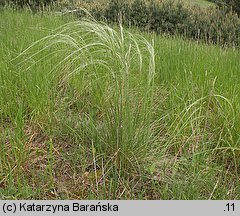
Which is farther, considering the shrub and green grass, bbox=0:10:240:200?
the shrub

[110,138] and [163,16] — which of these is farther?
[163,16]

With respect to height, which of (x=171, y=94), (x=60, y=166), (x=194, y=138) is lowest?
(x=60, y=166)

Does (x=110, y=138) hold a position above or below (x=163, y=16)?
below

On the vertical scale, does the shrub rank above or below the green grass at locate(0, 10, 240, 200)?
above

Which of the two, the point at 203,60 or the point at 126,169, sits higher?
the point at 203,60

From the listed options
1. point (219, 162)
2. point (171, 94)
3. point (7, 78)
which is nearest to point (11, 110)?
point (7, 78)

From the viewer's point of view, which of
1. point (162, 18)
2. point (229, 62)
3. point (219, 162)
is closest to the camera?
point (219, 162)

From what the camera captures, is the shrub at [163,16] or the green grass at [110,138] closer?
the green grass at [110,138]

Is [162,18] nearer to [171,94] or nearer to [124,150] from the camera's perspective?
[171,94]

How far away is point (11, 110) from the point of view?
1988 mm

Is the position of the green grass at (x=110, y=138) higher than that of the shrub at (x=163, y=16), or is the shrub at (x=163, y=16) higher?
the shrub at (x=163, y=16)

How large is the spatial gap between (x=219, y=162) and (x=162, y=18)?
18.3 ft
